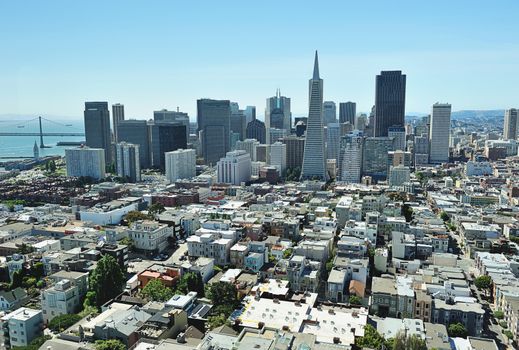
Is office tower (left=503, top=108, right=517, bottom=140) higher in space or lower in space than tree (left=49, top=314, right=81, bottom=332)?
higher

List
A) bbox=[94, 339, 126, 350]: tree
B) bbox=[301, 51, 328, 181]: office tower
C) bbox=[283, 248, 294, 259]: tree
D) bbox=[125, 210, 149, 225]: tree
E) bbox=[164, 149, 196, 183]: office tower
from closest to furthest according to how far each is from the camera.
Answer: bbox=[94, 339, 126, 350]: tree
bbox=[283, 248, 294, 259]: tree
bbox=[125, 210, 149, 225]: tree
bbox=[301, 51, 328, 181]: office tower
bbox=[164, 149, 196, 183]: office tower

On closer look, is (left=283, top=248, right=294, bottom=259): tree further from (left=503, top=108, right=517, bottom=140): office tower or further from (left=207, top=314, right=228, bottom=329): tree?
(left=503, top=108, right=517, bottom=140): office tower

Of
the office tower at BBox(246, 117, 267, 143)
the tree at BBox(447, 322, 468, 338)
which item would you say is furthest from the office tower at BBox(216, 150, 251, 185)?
the tree at BBox(447, 322, 468, 338)

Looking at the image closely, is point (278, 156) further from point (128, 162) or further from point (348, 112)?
point (348, 112)

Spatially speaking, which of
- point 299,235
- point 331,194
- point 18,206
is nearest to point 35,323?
point 299,235

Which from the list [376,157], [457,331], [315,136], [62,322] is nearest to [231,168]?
[315,136]

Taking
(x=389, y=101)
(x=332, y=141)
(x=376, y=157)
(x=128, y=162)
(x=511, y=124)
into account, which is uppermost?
(x=389, y=101)

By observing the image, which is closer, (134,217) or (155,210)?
(134,217)
